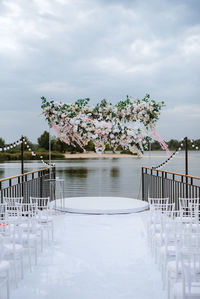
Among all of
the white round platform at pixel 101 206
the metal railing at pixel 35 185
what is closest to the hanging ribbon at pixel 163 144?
the white round platform at pixel 101 206

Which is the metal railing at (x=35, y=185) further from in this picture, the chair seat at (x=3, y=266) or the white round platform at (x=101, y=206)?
the chair seat at (x=3, y=266)

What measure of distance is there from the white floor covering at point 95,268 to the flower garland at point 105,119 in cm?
264

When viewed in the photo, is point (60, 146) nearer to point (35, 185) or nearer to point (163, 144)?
Result: point (35, 185)

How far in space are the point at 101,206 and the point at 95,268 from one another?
11.8 ft

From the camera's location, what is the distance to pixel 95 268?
386 cm

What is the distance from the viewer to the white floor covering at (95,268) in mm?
3195

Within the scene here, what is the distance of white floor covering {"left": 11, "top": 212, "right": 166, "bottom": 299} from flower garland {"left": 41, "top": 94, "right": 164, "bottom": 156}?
8.67ft


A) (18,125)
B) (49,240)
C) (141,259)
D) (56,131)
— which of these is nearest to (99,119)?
(56,131)

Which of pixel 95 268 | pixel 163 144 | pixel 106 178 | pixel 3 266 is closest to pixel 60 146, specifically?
pixel 163 144

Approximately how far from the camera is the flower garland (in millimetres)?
7742

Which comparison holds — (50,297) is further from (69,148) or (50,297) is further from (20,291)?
(69,148)

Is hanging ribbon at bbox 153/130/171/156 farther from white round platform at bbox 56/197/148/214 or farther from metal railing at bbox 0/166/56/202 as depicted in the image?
metal railing at bbox 0/166/56/202

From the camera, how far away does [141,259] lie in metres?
4.19

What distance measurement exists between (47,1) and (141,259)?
8.15 m
